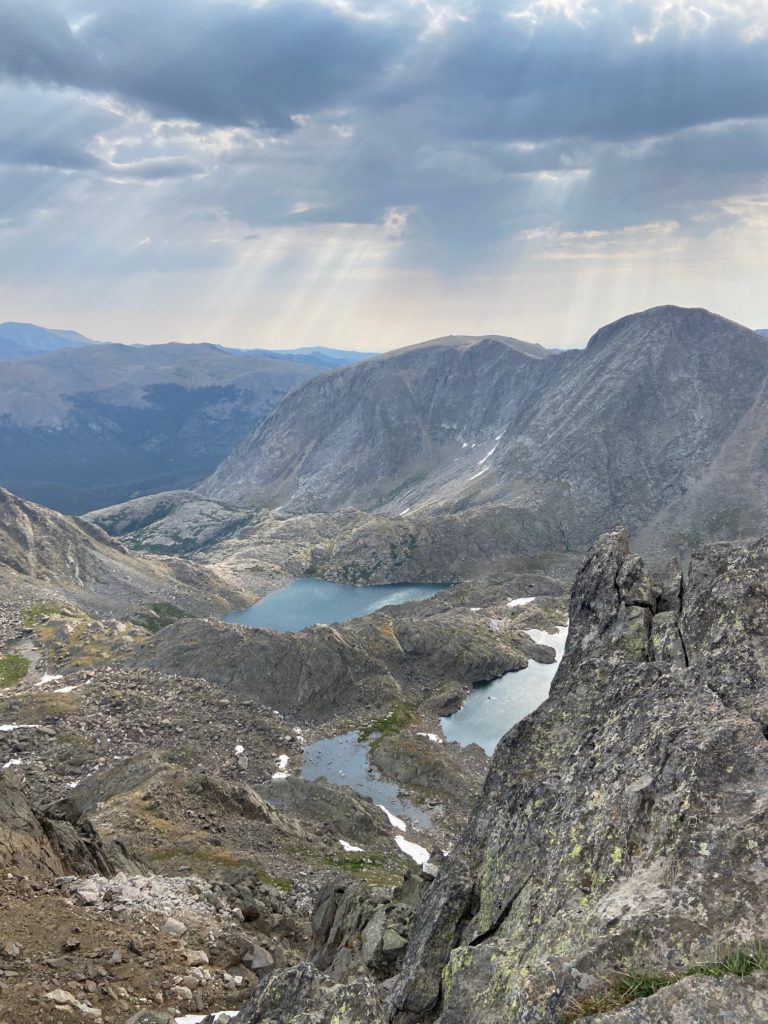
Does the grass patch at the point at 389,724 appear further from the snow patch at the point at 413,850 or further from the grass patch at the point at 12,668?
the grass patch at the point at 12,668

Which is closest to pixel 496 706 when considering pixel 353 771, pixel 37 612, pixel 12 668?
pixel 353 771

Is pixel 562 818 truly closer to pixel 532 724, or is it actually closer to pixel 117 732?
pixel 532 724

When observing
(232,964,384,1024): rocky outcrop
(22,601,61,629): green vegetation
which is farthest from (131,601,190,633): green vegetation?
(232,964,384,1024): rocky outcrop

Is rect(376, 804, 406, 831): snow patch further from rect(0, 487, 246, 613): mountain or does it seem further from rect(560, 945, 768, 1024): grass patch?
rect(0, 487, 246, 613): mountain

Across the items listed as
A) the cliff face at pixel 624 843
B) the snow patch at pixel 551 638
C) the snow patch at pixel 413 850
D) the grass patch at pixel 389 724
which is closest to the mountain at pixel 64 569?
the grass patch at pixel 389 724

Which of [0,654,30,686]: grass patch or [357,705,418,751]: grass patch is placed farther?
[0,654,30,686]: grass patch

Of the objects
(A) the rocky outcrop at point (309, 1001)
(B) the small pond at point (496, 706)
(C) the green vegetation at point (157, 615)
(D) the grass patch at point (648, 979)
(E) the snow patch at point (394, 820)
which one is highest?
(D) the grass patch at point (648, 979)
